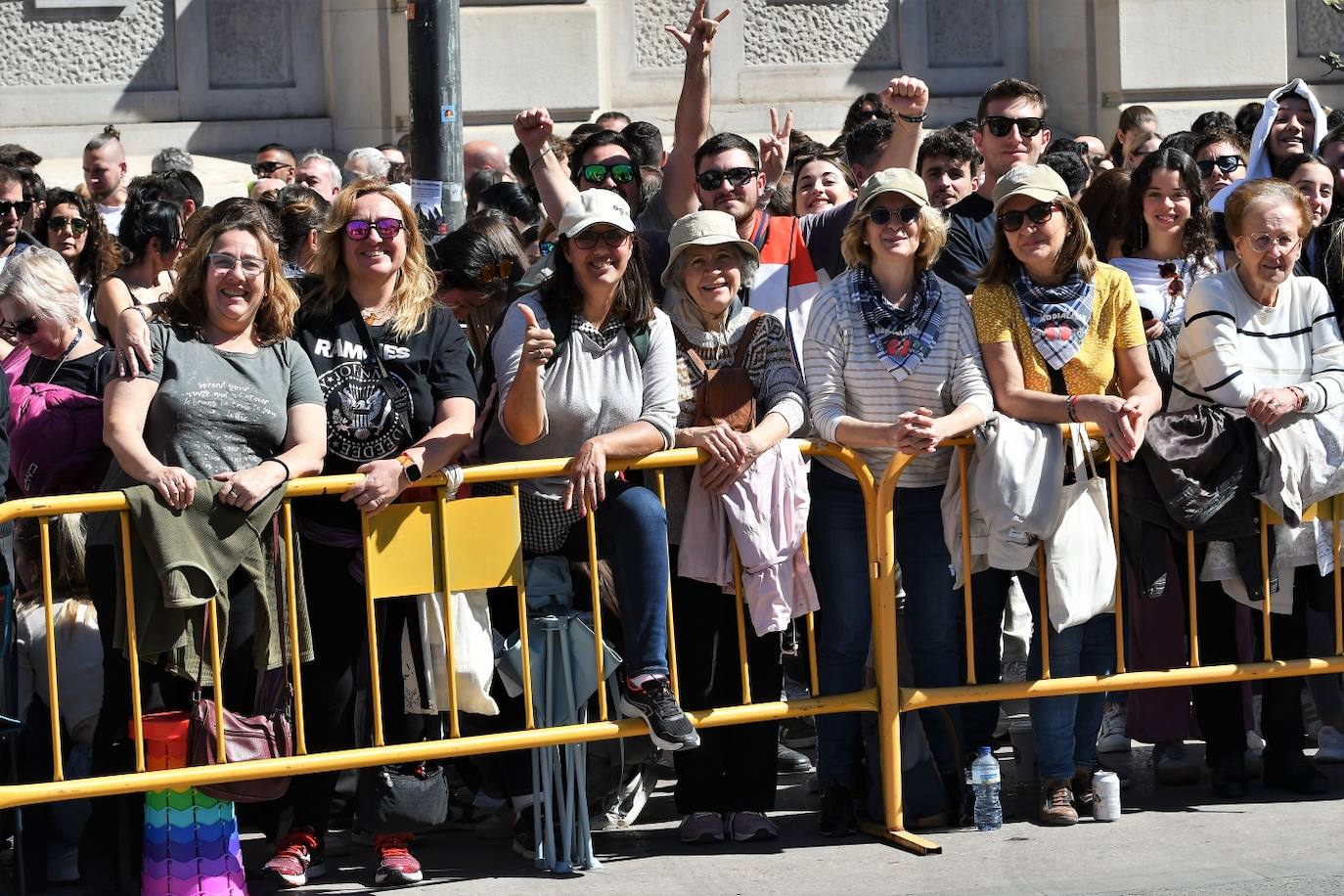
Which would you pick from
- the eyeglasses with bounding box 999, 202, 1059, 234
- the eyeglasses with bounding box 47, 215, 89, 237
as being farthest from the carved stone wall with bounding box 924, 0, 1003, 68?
the eyeglasses with bounding box 999, 202, 1059, 234

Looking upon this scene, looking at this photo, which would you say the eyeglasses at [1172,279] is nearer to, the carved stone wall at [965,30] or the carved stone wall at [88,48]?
the carved stone wall at [965,30]

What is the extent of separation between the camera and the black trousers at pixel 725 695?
627 centimetres

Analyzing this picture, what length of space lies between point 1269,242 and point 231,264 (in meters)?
3.46

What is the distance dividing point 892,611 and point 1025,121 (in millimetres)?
2498

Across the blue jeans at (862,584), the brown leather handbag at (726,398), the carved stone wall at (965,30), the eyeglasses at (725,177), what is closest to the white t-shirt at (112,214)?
the eyeglasses at (725,177)

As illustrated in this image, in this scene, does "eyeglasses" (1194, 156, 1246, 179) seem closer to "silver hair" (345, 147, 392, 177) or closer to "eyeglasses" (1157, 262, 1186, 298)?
"eyeglasses" (1157, 262, 1186, 298)

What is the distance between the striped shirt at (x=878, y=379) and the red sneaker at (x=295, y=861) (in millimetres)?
2059

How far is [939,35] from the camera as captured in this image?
17.1 meters

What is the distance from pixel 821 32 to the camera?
16.9 meters

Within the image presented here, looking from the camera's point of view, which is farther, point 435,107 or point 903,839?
point 435,107

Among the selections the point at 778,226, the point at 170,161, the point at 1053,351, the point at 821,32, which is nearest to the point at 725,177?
the point at 778,226

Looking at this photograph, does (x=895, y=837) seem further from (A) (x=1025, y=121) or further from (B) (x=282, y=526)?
(A) (x=1025, y=121)

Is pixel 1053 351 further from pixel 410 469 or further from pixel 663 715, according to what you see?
pixel 410 469

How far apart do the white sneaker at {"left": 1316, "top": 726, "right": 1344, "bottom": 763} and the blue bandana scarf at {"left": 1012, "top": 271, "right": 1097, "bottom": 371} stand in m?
1.91
